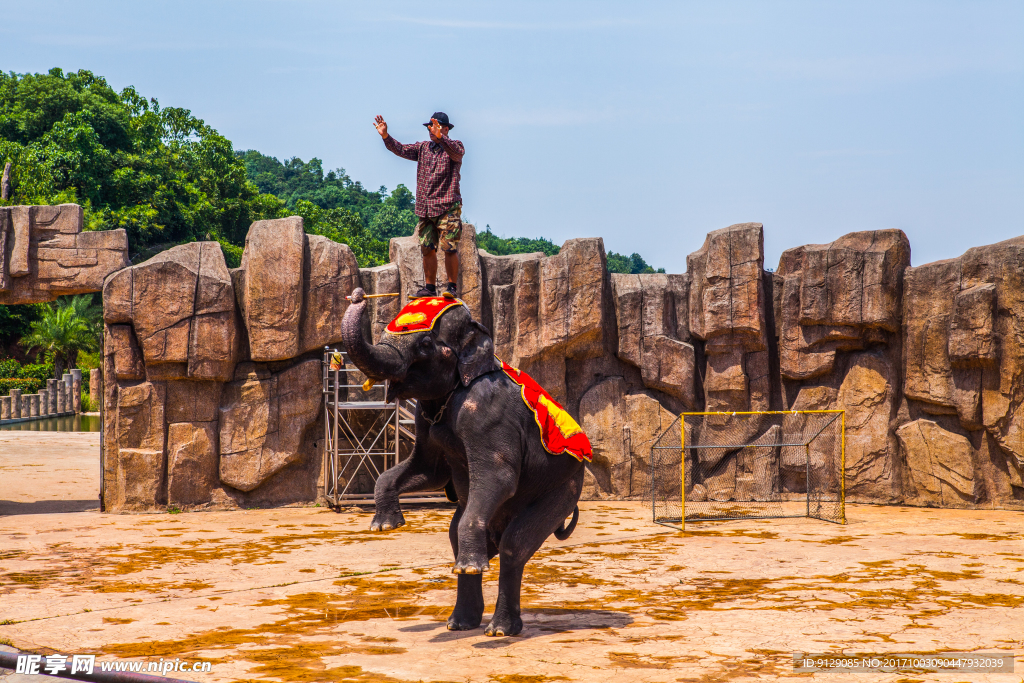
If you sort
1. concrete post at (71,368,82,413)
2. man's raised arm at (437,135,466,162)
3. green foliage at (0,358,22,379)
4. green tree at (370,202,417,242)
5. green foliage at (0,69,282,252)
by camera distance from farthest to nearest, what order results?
green tree at (370,202,417,242) → green foliage at (0,358,22,379) → concrete post at (71,368,82,413) → green foliage at (0,69,282,252) → man's raised arm at (437,135,466,162)

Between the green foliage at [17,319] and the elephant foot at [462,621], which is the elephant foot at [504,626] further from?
the green foliage at [17,319]

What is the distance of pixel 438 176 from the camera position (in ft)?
A: 22.4

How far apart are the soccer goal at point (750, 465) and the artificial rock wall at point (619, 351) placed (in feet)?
0.78

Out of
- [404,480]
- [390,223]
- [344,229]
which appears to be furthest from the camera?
[390,223]

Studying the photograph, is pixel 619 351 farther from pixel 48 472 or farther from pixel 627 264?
pixel 627 264

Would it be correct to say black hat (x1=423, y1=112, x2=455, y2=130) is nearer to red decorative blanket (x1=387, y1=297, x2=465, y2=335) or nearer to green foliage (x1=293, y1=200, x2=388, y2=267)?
red decorative blanket (x1=387, y1=297, x2=465, y2=335)

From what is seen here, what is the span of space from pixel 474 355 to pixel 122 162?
97.9ft

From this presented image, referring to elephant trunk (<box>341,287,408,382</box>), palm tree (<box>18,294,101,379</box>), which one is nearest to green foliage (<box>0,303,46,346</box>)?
palm tree (<box>18,294,101,379</box>)

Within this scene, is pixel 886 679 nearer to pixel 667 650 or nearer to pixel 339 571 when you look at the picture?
pixel 667 650

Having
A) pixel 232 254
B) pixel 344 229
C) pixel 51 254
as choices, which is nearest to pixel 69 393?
pixel 232 254

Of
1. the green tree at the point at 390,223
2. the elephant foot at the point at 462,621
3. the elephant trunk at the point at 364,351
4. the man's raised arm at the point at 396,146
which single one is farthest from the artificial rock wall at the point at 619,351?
the green tree at the point at 390,223

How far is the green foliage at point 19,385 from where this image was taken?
3089 cm

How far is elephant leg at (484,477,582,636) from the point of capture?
18.4 ft

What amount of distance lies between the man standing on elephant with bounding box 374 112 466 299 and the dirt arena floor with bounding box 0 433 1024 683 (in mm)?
2549
